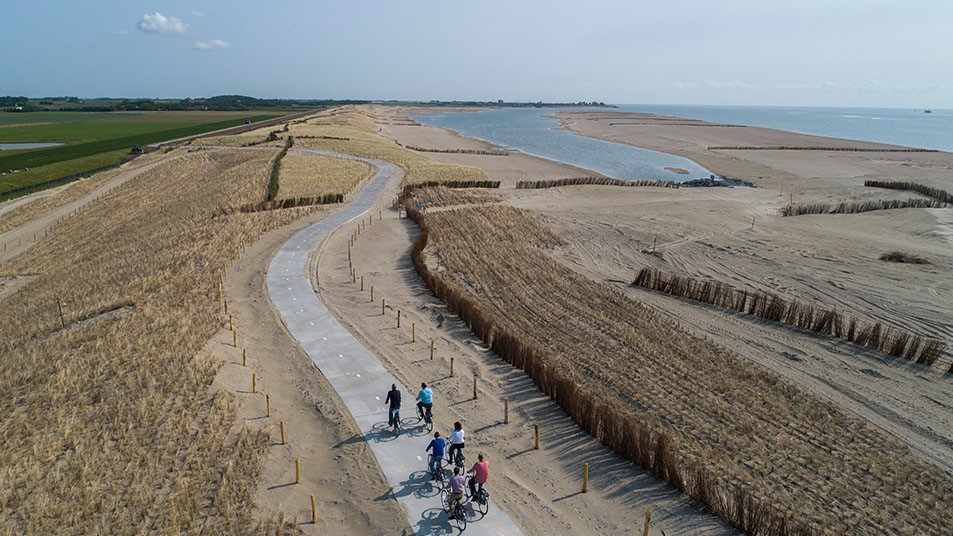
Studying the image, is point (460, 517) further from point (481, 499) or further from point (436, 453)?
point (436, 453)

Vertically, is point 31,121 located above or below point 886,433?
above

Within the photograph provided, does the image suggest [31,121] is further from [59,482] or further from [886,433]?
[886,433]

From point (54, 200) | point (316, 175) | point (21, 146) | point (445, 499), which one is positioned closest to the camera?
point (445, 499)

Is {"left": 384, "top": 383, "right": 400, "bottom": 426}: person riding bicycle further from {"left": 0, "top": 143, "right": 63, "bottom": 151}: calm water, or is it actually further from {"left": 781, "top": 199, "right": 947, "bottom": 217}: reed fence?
{"left": 0, "top": 143, "right": 63, "bottom": 151}: calm water

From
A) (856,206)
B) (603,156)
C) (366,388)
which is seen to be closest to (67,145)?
(603,156)

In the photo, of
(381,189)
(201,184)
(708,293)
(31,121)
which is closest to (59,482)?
(708,293)

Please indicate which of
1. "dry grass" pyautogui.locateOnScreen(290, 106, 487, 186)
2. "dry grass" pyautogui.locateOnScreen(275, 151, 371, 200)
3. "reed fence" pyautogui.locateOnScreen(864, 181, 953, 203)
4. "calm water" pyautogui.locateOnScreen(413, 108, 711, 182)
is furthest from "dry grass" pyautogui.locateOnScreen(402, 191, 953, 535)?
"calm water" pyautogui.locateOnScreen(413, 108, 711, 182)

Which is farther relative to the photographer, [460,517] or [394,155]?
[394,155]
